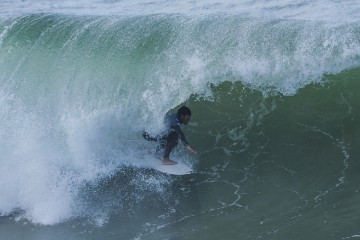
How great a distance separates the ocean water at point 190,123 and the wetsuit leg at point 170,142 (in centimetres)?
36

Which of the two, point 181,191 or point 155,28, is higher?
point 155,28

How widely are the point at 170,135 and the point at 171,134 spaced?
0.09 feet

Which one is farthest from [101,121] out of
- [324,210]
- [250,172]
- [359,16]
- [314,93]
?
[359,16]

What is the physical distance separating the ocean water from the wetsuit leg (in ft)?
1.18

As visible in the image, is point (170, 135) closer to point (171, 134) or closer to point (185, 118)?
point (171, 134)

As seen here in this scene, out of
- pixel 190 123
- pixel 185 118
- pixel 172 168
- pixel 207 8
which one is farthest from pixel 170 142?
pixel 207 8

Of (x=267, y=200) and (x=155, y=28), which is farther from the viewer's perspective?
(x=155, y=28)

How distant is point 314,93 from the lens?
12500 millimetres

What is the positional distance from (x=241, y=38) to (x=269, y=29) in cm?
67

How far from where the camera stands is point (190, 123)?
12.2m

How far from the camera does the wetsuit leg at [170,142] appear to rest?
33.7 ft

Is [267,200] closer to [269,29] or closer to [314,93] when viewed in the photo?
[314,93]

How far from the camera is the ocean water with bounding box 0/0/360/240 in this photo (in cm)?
882

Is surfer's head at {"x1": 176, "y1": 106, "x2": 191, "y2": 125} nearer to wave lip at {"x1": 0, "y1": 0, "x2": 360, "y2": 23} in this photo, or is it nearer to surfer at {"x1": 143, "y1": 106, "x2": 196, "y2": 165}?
surfer at {"x1": 143, "y1": 106, "x2": 196, "y2": 165}
